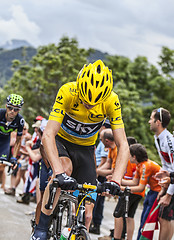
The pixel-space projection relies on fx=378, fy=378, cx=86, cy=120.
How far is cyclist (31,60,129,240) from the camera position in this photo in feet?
12.5

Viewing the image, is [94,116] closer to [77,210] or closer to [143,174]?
[77,210]

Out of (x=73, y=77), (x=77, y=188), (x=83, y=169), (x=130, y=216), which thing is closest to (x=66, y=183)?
(x=77, y=188)

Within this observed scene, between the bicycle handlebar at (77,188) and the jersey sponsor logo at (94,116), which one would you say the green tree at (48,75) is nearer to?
the jersey sponsor logo at (94,116)

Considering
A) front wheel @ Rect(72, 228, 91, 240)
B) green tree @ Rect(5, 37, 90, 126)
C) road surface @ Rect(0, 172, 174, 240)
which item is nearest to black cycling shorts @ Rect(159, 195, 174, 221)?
road surface @ Rect(0, 172, 174, 240)

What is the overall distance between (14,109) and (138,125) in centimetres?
2065

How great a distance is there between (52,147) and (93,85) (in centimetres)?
75

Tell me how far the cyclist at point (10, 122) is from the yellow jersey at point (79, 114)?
3.23 metres

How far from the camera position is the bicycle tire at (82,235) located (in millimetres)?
3576

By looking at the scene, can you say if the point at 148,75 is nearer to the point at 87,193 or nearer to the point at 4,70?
the point at 87,193

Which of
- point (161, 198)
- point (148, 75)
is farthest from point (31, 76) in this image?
point (161, 198)

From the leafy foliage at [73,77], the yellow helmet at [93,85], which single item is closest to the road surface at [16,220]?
the yellow helmet at [93,85]

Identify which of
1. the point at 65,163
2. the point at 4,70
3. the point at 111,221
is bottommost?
the point at 111,221

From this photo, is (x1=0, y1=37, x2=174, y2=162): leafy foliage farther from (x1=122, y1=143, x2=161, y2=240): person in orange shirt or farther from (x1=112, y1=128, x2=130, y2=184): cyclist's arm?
(x1=112, y1=128, x2=130, y2=184): cyclist's arm

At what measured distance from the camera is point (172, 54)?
115 feet
